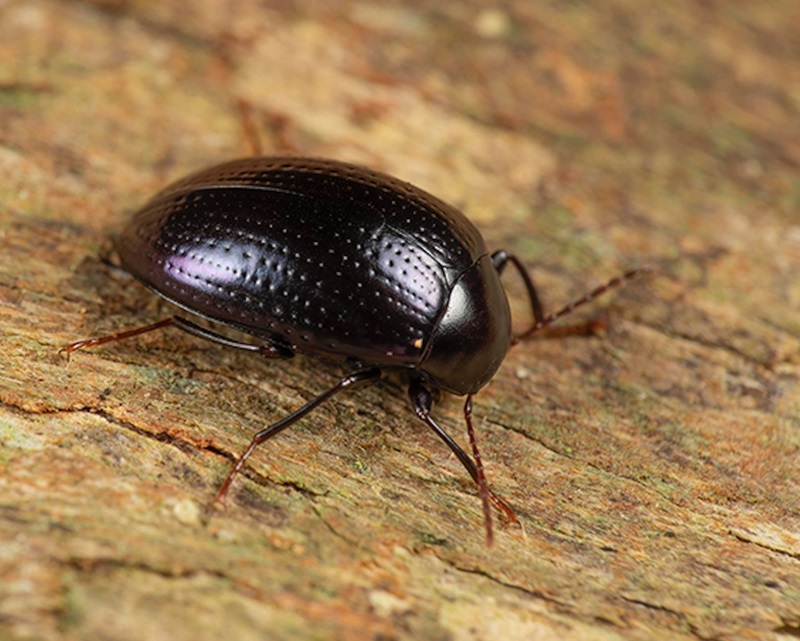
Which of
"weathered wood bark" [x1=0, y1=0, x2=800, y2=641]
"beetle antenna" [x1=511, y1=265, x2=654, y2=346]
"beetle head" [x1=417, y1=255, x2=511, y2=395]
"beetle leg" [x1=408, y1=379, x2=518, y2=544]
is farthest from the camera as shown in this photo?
"beetle antenna" [x1=511, y1=265, x2=654, y2=346]

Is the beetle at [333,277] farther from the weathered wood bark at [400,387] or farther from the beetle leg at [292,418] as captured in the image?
the weathered wood bark at [400,387]

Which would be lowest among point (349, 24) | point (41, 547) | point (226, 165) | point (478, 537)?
point (41, 547)

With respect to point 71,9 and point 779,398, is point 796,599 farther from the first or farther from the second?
point 71,9

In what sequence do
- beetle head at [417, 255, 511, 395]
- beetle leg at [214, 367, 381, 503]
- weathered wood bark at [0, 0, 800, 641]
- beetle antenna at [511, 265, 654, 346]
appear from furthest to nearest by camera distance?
beetle antenna at [511, 265, 654, 346]
beetle head at [417, 255, 511, 395]
beetle leg at [214, 367, 381, 503]
weathered wood bark at [0, 0, 800, 641]

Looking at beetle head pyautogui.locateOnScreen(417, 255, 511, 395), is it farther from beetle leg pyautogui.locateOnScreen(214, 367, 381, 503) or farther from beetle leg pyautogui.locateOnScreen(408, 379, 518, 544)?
beetle leg pyautogui.locateOnScreen(214, 367, 381, 503)

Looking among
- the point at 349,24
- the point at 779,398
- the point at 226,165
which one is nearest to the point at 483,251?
the point at 226,165

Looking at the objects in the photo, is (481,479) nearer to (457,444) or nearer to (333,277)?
(457,444)

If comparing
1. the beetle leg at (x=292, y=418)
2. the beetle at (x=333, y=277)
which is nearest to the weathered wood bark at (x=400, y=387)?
the beetle leg at (x=292, y=418)

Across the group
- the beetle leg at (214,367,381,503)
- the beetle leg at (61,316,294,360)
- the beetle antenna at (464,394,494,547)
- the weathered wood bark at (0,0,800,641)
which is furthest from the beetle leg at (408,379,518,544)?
the beetle leg at (61,316,294,360)
